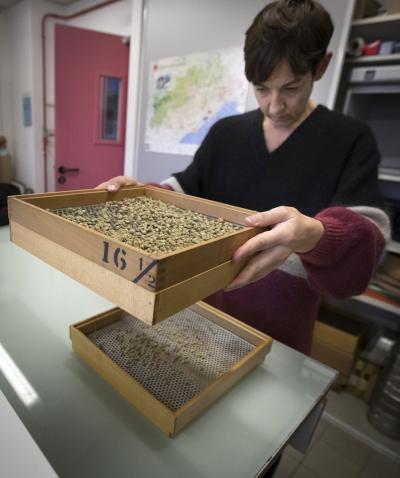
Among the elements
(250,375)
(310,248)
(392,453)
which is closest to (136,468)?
(250,375)

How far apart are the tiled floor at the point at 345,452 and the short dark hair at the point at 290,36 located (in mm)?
1582

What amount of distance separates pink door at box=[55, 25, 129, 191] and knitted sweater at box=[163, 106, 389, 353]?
214cm

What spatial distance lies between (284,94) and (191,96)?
1395 mm

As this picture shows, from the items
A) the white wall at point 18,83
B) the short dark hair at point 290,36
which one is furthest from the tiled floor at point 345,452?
the white wall at point 18,83

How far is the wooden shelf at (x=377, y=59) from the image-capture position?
4.56ft

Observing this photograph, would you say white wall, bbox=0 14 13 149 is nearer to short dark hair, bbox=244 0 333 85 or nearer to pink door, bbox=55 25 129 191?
pink door, bbox=55 25 129 191

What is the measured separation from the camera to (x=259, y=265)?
0.58m

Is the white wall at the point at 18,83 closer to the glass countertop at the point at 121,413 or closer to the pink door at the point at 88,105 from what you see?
the pink door at the point at 88,105

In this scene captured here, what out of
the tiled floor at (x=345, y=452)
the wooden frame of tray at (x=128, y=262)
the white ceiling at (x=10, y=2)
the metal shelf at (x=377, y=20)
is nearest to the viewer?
the wooden frame of tray at (x=128, y=262)

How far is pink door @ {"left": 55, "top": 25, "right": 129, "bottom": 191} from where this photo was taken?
8.59ft

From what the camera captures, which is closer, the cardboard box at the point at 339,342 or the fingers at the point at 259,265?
the fingers at the point at 259,265

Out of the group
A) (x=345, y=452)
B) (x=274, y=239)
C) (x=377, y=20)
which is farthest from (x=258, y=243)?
(x=345, y=452)

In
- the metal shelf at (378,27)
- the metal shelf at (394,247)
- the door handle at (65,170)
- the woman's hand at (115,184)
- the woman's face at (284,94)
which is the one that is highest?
the metal shelf at (378,27)

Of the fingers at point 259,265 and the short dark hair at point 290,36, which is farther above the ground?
the short dark hair at point 290,36
